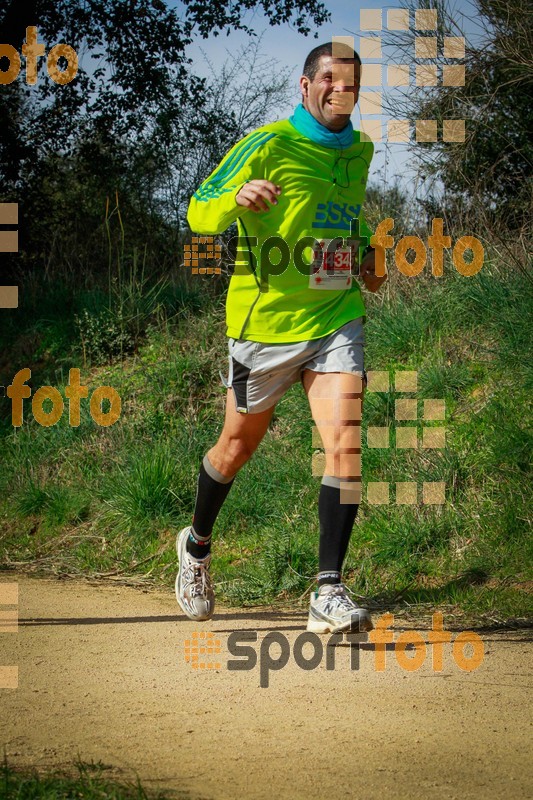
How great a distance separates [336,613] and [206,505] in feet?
3.18

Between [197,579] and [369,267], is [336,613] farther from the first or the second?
[369,267]

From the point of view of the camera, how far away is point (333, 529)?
169 inches

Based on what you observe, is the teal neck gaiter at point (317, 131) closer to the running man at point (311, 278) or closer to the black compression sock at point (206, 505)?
the running man at point (311, 278)

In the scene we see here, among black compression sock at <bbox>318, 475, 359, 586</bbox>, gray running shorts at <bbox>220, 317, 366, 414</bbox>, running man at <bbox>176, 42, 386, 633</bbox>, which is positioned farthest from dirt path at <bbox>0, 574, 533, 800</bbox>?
gray running shorts at <bbox>220, 317, 366, 414</bbox>

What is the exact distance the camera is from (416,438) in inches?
249

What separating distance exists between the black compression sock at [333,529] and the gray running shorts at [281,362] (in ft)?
1.55

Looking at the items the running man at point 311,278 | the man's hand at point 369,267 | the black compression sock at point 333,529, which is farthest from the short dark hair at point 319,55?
the black compression sock at point 333,529

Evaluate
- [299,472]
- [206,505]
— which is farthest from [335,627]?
[299,472]

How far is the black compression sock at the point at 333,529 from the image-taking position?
169 inches

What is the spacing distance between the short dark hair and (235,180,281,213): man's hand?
0.65 meters

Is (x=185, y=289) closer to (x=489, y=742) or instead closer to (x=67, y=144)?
(x=67, y=144)

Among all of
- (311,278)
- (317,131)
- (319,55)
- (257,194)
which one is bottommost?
(311,278)

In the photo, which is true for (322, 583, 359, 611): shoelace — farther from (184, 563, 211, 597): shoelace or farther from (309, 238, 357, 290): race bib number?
(309, 238, 357, 290): race bib number

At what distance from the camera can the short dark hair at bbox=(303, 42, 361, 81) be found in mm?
4371
